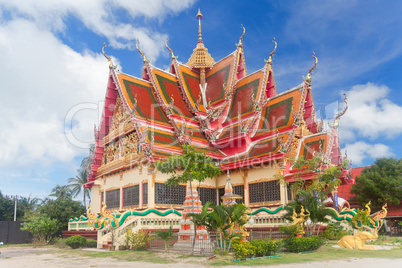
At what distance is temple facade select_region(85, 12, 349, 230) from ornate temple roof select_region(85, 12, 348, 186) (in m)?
0.06

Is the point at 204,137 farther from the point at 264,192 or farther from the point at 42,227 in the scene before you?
the point at 42,227

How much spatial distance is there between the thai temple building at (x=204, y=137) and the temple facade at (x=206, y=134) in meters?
0.05

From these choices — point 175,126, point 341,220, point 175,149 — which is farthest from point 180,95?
point 341,220

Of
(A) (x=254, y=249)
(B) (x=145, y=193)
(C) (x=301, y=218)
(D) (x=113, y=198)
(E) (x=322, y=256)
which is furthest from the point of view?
(D) (x=113, y=198)

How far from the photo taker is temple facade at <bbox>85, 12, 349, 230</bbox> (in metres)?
17.3

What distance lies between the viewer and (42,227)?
1983 centimetres

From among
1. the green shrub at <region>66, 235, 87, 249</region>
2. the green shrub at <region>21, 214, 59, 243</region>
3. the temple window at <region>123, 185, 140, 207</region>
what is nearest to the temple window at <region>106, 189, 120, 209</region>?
the temple window at <region>123, 185, 140, 207</region>

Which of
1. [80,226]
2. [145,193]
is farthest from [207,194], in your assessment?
[80,226]

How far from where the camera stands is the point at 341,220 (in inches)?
589

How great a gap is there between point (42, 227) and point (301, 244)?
14443 millimetres

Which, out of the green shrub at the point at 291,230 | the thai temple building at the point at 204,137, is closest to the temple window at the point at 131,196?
the thai temple building at the point at 204,137

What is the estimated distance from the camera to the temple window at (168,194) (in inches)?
670

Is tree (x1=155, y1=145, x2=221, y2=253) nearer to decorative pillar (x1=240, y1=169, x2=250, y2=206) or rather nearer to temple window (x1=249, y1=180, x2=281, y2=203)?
temple window (x1=249, y1=180, x2=281, y2=203)

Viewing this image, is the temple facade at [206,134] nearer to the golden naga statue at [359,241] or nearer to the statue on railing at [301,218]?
the statue on railing at [301,218]
